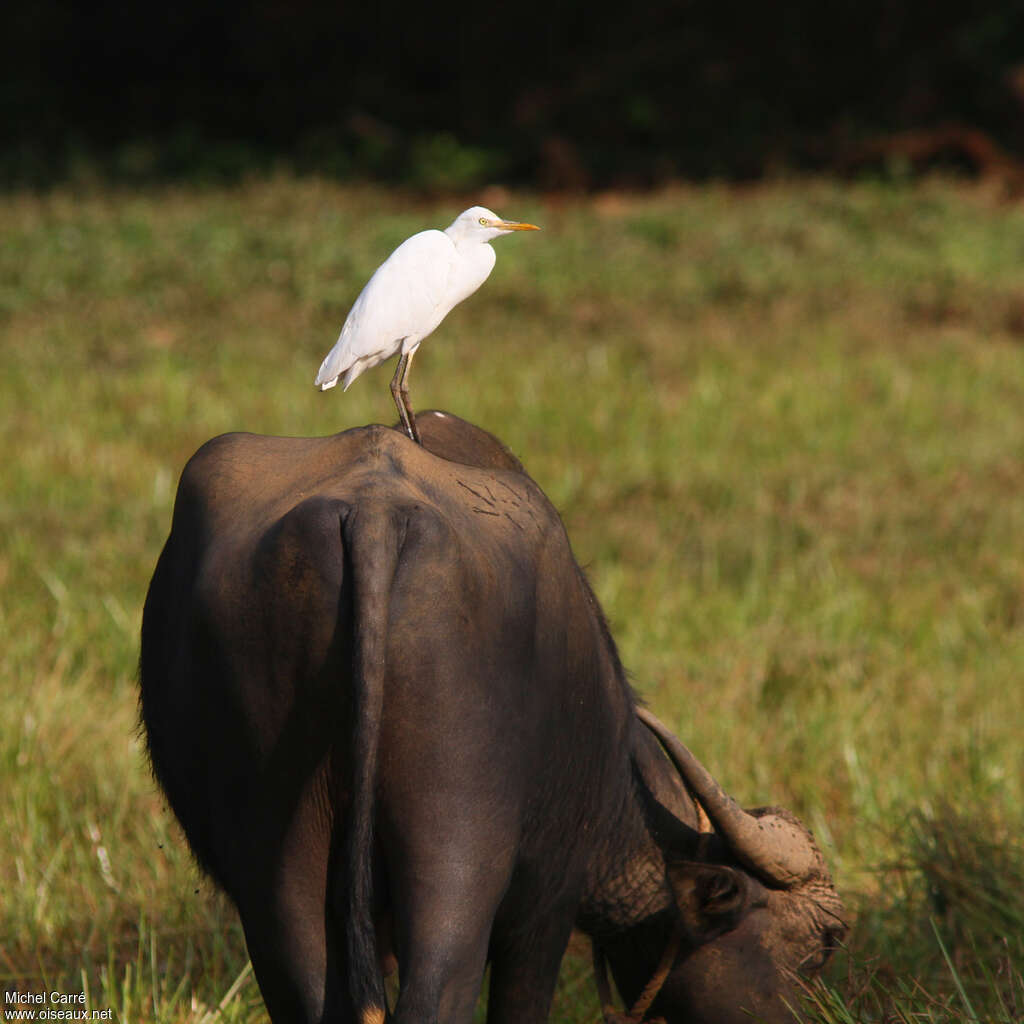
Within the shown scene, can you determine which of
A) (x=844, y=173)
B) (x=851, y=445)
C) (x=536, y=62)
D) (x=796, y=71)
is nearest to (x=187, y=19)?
(x=536, y=62)

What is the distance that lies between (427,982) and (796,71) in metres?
17.2

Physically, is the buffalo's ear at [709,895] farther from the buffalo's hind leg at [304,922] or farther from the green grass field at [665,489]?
the buffalo's hind leg at [304,922]

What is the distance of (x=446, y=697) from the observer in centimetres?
210

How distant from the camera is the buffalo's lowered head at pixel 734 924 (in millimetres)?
2742

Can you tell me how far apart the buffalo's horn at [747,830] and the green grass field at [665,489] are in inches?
9.4

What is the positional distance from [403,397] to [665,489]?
4.57 m

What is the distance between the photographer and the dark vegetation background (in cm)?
1611

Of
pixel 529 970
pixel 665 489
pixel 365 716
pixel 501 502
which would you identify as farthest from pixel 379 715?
pixel 665 489

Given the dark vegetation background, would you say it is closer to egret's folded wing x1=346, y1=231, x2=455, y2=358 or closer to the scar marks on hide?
egret's folded wing x1=346, y1=231, x2=455, y2=358

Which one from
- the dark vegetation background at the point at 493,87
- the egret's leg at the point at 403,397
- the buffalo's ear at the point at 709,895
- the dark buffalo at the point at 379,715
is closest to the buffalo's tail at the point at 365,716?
the dark buffalo at the point at 379,715

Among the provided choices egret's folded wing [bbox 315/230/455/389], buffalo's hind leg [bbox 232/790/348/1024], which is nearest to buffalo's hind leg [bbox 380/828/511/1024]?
buffalo's hind leg [bbox 232/790/348/1024]

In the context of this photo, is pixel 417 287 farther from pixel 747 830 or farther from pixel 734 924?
pixel 734 924

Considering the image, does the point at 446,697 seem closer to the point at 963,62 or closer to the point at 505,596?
the point at 505,596

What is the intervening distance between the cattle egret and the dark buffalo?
0.18 meters
